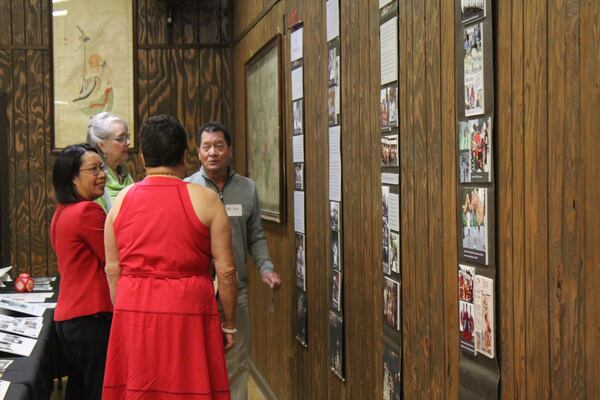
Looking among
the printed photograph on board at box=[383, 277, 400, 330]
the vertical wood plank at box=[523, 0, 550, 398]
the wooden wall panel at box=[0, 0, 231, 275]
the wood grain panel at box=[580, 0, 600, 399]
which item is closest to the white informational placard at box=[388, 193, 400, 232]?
the printed photograph on board at box=[383, 277, 400, 330]

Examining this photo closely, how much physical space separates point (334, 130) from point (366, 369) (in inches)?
40.8

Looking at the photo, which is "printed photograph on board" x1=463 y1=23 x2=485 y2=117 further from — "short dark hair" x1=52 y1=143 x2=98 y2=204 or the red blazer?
"short dark hair" x1=52 y1=143 x2=98 y2=204

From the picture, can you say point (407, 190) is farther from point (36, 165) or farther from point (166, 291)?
point (36, 165)

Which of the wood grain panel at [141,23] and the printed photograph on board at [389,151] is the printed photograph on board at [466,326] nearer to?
the printed photograph on board at [389,151]

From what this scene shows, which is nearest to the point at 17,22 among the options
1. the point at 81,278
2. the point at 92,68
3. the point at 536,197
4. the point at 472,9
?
the point at 92,68

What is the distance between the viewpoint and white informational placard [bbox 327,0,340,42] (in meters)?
3.38

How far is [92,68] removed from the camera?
6906mm

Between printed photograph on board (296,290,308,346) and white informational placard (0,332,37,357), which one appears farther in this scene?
printed photograph on board (296,290,308,346)

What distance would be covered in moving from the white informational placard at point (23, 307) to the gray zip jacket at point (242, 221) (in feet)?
3.28

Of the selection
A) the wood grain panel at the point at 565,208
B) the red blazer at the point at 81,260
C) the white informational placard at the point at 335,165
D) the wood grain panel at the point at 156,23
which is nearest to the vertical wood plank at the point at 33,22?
the wood grain panel at the point at 156,23

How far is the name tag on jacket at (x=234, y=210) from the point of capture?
4020 mm

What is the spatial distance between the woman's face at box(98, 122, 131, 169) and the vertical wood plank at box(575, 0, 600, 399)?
3.08 metres

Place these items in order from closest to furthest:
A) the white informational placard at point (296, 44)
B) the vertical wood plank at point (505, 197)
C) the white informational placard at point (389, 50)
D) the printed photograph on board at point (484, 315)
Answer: the vertical wood plank at point (505, 197), the printed photograph on board at point (484, 315), the white informational placard at point (389, 50), the white informational placard at point (296, 44)

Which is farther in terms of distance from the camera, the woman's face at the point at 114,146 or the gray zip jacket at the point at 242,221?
the woman's face at the point at 114,146
